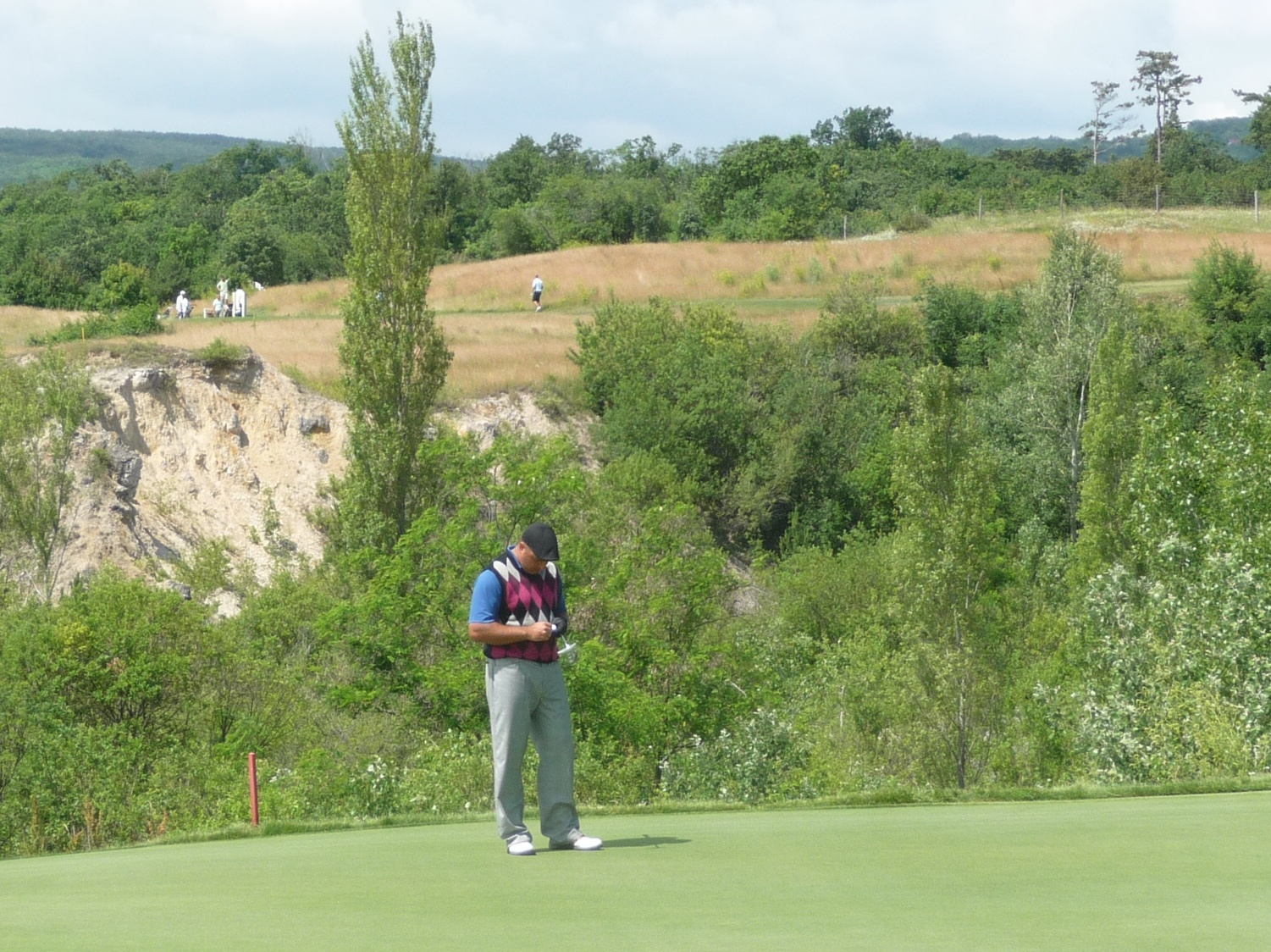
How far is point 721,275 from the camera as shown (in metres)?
72.0

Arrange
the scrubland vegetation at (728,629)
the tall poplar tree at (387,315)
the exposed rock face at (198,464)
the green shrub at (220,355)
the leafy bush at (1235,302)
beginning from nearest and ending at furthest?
the scrubland vegetation at (728,629) < the tall poplar tree at (387,315) < the exposed rock face at (198,464) < the green shrub at (220,355) < the leafy bush at (1235,302)

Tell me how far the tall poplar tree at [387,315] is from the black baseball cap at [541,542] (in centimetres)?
2873

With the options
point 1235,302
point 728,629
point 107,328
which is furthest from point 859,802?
point 1235,302

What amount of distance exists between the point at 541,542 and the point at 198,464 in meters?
40.4

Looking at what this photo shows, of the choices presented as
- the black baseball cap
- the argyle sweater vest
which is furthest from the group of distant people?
the black baseball cap

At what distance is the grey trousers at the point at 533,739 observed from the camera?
25.2 feet

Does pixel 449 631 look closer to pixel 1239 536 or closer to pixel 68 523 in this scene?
pixel 1239 536

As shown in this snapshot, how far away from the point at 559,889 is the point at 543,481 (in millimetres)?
25903

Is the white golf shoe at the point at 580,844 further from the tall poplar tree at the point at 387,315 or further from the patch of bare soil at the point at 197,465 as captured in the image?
the patch of bare soil at the point at 197,465

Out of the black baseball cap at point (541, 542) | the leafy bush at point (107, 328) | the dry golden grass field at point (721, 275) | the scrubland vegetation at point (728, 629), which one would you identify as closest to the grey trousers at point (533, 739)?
the black baseball cap at point (541, 542)

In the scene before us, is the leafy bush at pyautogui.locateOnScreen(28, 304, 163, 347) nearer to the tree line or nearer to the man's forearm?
the tree line

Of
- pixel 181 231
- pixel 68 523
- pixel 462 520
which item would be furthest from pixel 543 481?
pixel 181 231

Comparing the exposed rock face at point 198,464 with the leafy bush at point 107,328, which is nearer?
the exposed rock face at point 198,464

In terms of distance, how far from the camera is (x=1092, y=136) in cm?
16150
